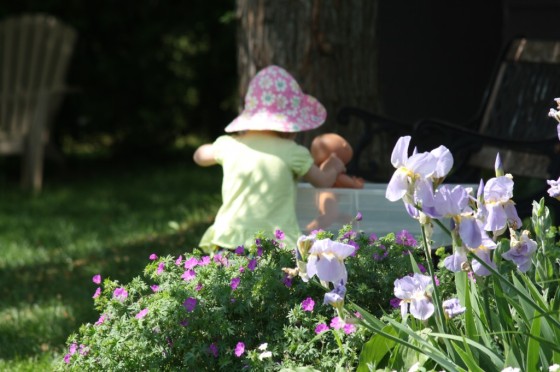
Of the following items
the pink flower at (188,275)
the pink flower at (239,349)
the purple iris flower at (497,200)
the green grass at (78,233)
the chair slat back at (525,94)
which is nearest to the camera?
the purple iris flower at (497,200)

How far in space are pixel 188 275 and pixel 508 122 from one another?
9.14ft

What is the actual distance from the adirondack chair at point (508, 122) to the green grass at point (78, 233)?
1.50 meters

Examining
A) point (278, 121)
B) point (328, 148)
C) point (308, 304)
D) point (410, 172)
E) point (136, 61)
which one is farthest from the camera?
point (136, 61)

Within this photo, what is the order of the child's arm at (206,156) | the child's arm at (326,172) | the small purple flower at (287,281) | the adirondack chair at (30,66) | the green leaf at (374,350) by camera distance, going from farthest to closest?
the adirondack chair at (30,66) → the child's arm at (206,156) → the child's arm at (326,172) → the small purple flower at (287,281) → the green leaf at (374,350)

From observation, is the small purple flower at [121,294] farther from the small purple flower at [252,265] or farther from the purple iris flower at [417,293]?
the purple iris flower at [417,293]

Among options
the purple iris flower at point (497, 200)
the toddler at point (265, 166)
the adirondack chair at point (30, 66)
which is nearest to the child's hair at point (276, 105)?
the toddler at point (265, 166)

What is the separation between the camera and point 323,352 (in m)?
2.79

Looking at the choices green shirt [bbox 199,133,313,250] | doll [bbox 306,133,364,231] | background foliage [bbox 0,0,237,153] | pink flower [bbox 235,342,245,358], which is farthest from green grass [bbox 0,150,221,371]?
pink flower [bbox 235,342,245,358]

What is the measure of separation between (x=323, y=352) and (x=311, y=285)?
26 centimetres

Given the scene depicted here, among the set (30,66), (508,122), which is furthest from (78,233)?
(508,122)

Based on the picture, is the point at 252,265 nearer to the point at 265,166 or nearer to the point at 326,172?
the point at 265,166

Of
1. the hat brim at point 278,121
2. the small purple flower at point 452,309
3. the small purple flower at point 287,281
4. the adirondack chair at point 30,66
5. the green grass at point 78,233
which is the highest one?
the hat brim at point 278,121

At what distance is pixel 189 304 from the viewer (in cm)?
289

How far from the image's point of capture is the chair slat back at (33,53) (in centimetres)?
936
